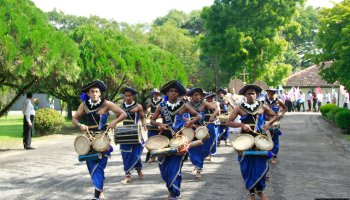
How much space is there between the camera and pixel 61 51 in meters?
21.7

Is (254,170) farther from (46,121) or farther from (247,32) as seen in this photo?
(247,32)

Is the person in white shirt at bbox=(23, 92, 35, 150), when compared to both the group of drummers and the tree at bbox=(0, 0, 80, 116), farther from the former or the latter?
the group of drummers

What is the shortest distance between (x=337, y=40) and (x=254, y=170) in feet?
67.5

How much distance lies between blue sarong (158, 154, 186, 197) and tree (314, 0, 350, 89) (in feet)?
53.5

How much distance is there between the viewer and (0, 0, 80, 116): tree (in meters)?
18.1

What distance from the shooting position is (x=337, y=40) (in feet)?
92.9

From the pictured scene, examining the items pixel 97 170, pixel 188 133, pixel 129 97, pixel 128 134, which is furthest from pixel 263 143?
pixel 129 97

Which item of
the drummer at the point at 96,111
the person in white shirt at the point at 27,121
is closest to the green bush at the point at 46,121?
the person in white shirt at the point at 27,121

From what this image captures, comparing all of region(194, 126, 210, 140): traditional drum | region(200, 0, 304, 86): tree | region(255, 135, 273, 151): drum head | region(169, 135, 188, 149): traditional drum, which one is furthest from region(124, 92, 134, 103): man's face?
region(200, 0, 304, 86): tree

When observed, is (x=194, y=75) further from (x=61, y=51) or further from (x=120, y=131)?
(x=120, y=131)

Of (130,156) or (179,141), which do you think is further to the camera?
(130,156)

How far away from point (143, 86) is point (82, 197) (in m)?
26.0

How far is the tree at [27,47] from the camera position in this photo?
18.1m

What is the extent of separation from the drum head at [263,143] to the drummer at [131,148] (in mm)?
3625
